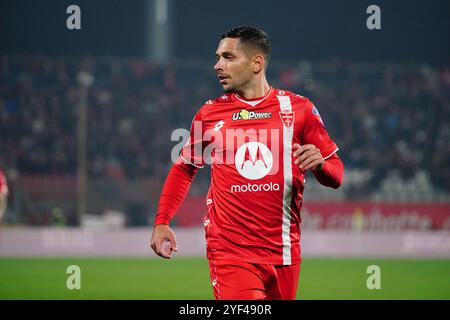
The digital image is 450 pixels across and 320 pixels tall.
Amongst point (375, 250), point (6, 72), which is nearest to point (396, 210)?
point (375, 250)

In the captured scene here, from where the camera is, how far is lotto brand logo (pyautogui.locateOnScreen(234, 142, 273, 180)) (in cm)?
541

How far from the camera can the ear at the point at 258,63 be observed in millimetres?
5621

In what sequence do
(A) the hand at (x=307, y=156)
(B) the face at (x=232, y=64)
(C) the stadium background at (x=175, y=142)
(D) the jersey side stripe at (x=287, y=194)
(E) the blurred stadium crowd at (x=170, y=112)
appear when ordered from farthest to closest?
(E) the blurred stadium crowd at (x=170, y=112)
(C) the stadium background at (x=175, y=142)
(B) the face at (x=232, y=64)
(D) the jersey side stripe at (x=287, y=194)
(A) the hand at (x=307, y=156)

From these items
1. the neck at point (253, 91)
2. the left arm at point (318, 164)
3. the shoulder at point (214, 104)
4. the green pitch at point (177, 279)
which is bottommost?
the green pitch at point (177, 279)

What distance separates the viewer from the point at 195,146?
564cm

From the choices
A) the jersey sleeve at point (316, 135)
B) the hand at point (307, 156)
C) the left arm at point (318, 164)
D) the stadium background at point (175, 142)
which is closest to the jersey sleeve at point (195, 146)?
the jersey sleeve at point (316, 135)

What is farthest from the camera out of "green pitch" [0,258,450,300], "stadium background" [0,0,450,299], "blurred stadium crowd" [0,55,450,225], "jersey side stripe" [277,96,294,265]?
"blurred stadium crowd" [0,55,450,225]

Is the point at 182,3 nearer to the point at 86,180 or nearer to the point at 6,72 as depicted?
the point at 6,72

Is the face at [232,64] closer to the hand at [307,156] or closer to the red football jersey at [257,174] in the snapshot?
the red football jersey at [257,174]

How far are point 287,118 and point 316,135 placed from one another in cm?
21

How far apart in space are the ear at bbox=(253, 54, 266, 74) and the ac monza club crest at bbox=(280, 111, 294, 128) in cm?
34

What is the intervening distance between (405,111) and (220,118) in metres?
22.5

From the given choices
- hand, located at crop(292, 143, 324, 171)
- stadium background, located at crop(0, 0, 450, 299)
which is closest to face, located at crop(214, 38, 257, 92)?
hand, located at crop(292, 143, 324, 171)

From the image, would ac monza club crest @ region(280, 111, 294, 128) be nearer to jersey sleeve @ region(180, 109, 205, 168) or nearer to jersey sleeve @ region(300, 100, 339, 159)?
jersey sleeve @ region(300, 100, 339, 159)
